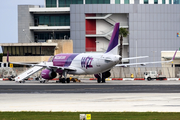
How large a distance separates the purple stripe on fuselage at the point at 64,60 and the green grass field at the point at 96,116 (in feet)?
153

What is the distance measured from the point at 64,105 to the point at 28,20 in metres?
107

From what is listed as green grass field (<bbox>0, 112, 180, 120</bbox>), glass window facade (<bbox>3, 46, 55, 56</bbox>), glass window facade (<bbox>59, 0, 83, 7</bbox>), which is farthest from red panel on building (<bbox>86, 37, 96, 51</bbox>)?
green grass field (<bbox>0, 112, 180, 120</bbox>)

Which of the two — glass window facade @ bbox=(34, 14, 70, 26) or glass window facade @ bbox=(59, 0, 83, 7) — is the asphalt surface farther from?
glass window facade @ bbox=(59, 0, 83, 7)

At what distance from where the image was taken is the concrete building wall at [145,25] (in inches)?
4978

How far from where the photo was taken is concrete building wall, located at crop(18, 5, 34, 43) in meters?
129

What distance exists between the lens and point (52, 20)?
134 m

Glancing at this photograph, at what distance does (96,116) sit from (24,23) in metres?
114

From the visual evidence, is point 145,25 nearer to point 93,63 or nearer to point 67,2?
point 67,2

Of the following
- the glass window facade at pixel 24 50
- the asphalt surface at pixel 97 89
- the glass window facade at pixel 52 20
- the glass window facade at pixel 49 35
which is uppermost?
the glass window facade at pixel 52 20

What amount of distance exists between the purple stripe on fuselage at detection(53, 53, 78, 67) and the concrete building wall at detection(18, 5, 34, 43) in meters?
62.0

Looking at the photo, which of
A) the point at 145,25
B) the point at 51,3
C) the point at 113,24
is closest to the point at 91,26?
the point at 113,24

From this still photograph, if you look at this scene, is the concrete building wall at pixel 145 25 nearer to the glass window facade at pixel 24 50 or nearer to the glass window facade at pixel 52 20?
the glass window facade at pixel 52 20

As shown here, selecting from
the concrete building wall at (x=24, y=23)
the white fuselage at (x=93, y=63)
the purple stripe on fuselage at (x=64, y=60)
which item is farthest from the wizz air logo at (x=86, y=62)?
the concrete building wall at (x=24, y=23)

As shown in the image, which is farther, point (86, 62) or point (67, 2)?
point (67, 2)
